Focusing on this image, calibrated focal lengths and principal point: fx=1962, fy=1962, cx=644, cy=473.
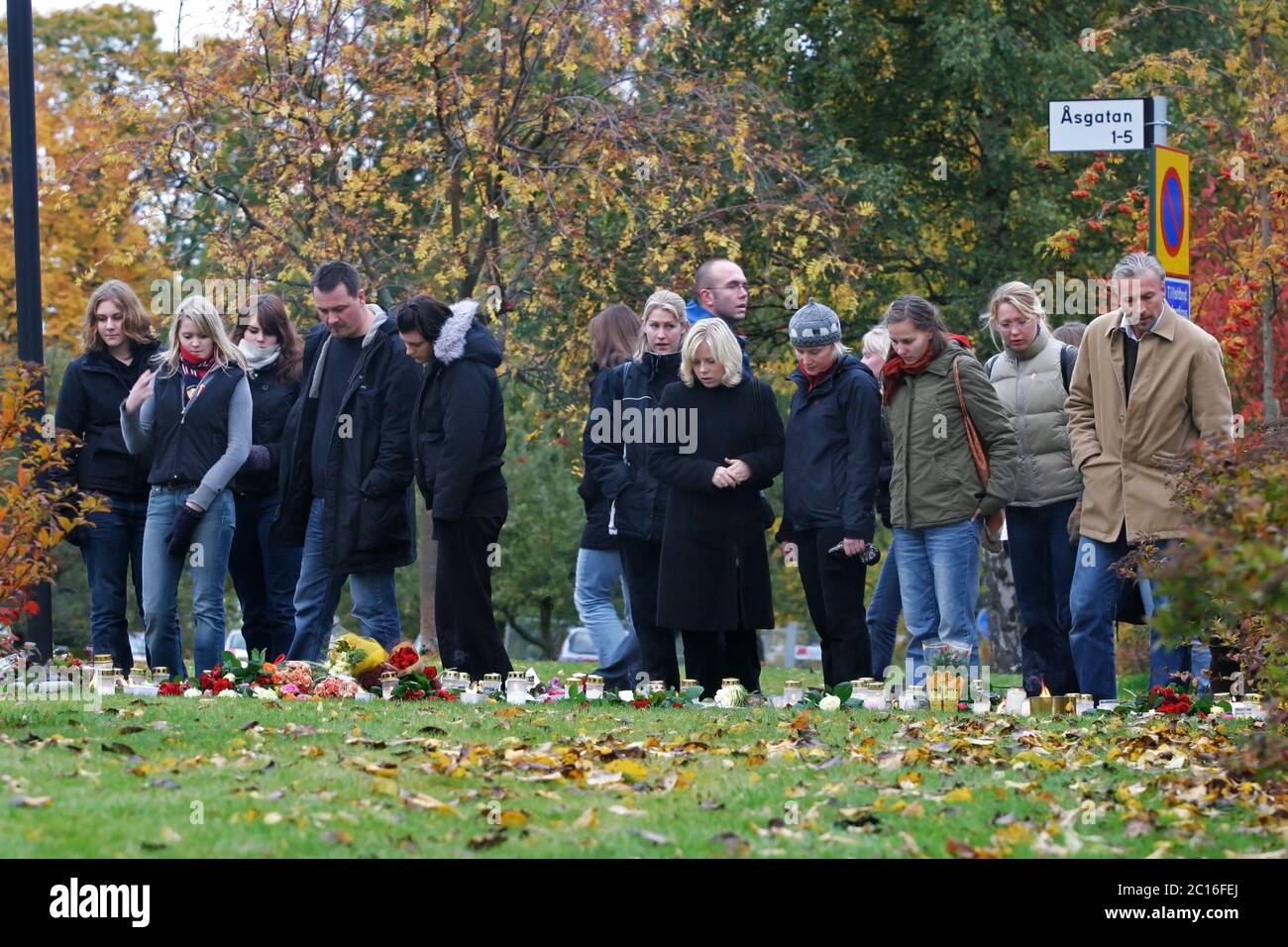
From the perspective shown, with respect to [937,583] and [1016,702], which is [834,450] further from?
[1016,702]

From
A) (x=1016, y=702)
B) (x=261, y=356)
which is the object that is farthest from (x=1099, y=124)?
(x=261, y=356)

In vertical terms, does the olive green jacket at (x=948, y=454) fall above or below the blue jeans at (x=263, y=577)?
above

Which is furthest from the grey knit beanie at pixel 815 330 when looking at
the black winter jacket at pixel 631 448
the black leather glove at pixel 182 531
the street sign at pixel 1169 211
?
the black leather glove at pixel 182 531

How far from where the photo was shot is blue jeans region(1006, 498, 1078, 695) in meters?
11.0

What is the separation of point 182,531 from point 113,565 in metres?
0.82

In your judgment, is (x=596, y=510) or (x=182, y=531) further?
(x=596, y=510)

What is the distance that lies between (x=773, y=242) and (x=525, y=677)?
11.2 m

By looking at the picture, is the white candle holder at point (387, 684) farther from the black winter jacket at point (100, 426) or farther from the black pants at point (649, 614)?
the black winter jacket at point (100, 426)

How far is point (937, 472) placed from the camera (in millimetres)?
10242

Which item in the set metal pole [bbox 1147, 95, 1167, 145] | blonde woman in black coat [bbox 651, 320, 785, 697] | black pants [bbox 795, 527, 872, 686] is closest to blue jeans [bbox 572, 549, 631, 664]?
blonde woman in black coat [bbox 651, 320, 785, 697]

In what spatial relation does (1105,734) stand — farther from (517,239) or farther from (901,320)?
(517,239)

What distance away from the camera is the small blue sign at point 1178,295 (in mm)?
11000

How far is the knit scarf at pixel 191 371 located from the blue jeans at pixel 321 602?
0.95 metres

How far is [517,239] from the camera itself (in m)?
20.2
